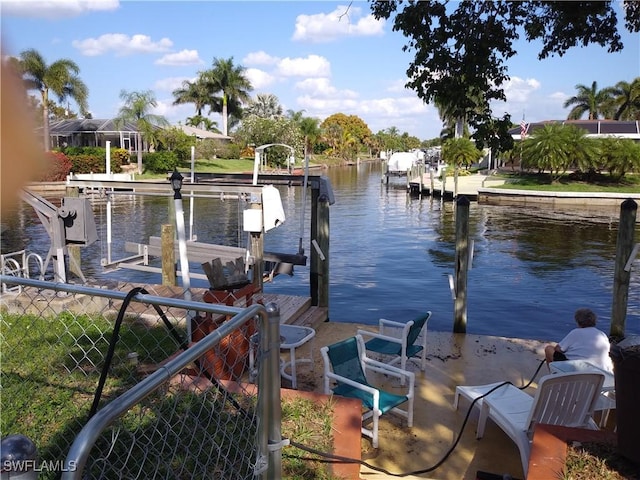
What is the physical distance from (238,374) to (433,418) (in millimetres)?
2021

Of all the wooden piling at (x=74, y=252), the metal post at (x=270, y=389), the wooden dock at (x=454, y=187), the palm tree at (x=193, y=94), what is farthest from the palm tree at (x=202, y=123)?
the metal post at (x=270, y=389)

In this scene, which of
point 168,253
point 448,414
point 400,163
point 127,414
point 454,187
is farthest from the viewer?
point 400,163

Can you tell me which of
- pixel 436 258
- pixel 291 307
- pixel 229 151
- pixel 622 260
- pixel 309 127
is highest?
pixel 309 127

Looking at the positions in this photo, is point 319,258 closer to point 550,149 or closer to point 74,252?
point 74,252

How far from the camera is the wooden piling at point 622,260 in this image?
7.79 metres

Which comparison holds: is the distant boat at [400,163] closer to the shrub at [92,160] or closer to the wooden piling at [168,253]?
the shrub at [92,160]

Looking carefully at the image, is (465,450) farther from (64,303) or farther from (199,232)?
(199,232)

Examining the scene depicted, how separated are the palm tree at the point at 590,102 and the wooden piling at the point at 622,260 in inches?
3057

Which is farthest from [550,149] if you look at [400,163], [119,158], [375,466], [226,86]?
[226,86]

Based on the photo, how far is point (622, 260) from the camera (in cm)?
792

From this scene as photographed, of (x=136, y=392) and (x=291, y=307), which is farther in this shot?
(x=291, y=307)

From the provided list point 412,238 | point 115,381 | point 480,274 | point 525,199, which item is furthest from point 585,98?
point 115,381

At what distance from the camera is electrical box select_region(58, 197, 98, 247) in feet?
26.3

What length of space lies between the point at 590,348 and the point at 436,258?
13.1m
